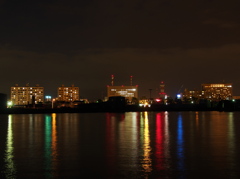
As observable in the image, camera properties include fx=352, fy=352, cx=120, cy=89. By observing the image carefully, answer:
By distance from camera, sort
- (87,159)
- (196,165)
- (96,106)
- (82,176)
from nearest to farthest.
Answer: (82,176)
(196,165)
(87,159)
(96,106)

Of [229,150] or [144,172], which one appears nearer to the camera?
[144,172]

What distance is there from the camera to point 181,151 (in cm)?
2127

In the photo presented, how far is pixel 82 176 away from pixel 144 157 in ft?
17.0

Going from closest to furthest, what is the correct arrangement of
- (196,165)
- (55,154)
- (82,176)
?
1. (82,176)
2. (196,165)
3. (55,154)

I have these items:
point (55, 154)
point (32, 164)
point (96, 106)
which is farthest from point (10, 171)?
point (96, 106)

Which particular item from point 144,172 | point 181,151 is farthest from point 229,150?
point 144,172

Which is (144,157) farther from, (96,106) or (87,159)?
(96,106)

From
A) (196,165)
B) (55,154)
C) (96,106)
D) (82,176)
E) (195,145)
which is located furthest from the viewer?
(96,106)

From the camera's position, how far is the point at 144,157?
18969 mm

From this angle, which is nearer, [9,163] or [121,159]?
[9,163]

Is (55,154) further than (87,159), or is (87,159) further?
(55,154)

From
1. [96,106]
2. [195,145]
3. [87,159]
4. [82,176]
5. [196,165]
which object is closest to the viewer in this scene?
[82,176]

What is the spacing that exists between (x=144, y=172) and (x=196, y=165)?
3.04m

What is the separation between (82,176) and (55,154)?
235 inches
